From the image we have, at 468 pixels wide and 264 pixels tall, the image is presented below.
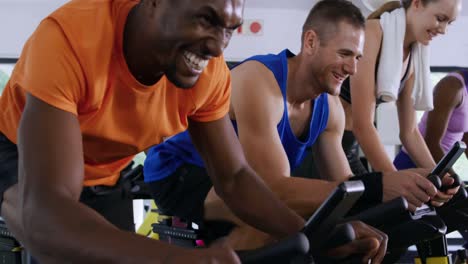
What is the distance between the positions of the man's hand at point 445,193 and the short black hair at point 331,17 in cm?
48

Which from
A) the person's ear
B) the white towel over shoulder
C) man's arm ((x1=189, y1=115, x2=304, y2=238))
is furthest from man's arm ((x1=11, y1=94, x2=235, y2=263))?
the white towel over shoulder

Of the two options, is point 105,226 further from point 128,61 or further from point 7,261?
point 7,261

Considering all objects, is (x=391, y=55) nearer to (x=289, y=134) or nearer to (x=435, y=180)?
(x=289, y=134)

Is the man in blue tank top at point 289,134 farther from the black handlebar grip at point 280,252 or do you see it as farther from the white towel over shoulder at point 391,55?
the black handlebar grip at point 280,252

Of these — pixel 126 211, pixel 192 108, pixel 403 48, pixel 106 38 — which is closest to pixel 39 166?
pixel 106 38

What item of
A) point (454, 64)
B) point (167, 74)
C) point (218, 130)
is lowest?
point (454, 64)

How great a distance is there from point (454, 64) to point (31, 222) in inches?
191

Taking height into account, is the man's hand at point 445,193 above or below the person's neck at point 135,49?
below

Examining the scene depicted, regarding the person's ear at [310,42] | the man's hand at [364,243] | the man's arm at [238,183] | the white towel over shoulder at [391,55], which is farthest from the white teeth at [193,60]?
the white towel over shoulder at [391,55]

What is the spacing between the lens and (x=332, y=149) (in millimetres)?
1894

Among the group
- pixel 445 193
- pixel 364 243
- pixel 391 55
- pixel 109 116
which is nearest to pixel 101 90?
pixel 109 116

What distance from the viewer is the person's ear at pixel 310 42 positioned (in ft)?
6.00

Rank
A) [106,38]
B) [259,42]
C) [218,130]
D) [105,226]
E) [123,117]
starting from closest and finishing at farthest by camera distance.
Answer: [105,226] → [106,38] → [123,117] → [218,130] → [259,42]

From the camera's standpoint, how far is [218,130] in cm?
132
